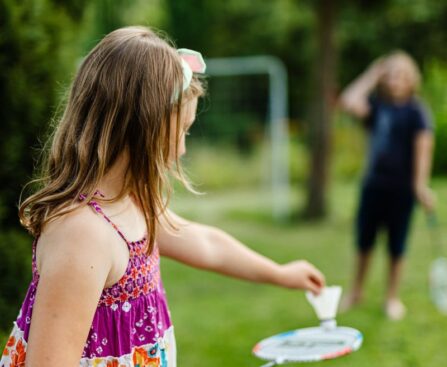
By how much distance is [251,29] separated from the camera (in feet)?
60.7

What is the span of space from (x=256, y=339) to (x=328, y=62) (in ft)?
20.1

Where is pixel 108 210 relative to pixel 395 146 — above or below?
Result: above

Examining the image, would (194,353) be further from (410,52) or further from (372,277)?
(410,52)

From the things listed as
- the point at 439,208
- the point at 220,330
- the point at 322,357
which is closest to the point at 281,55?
the point at 439,208

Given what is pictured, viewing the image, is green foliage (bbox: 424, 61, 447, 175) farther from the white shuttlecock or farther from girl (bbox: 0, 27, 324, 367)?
girl (bbox: 0, 27, 324, 367)

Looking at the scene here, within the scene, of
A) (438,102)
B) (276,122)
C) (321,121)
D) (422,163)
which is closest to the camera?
(422,163)

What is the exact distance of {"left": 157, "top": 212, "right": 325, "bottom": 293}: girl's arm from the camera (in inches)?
84.0

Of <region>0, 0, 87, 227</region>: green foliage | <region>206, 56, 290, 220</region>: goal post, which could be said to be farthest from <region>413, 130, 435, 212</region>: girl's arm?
<region>206, 56, 290, 220</region>: goal post

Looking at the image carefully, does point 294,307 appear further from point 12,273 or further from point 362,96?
point 12,273

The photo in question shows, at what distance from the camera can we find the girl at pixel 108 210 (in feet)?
5.15

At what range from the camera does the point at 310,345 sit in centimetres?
208

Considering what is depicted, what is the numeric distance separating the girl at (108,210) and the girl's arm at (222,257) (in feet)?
0.86

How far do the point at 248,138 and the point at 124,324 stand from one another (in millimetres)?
13166

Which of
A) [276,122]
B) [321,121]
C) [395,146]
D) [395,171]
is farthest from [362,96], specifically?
[276,122]
